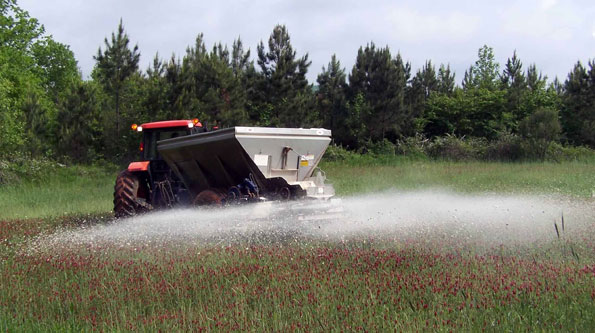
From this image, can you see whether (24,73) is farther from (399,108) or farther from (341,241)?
(341,241)

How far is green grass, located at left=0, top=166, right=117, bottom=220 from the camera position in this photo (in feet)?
54.3

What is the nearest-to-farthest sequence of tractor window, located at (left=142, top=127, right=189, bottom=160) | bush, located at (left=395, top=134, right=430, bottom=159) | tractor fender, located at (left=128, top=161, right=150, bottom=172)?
tractor fender, located at (left=128, top=161, right=150, bottom=172)
tractor window, located at (left=142, top=127, right=189, bottom=160)
bush, located at (left=395, top=134, right=430, bottom=159)

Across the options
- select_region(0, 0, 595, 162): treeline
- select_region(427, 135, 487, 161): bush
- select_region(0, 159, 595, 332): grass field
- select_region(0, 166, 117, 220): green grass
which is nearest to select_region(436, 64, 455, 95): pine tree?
select_region(0, 0, 595, 162): treeline

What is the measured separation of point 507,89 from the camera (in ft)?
149

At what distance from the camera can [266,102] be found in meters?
35.1

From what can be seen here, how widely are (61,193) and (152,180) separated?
1048cm

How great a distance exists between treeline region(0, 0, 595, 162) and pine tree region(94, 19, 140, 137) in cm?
5

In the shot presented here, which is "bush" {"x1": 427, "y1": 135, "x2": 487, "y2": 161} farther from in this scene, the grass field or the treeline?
the grass field

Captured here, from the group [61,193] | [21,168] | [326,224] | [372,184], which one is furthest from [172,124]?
[21,168]

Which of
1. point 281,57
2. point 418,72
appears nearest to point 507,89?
point 418,72

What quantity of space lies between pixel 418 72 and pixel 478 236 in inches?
1582

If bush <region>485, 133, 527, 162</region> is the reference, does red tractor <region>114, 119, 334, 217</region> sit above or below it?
below

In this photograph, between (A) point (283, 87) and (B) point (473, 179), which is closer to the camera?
(B) point (473, 179)

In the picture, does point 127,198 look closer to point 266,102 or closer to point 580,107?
point 266,102
